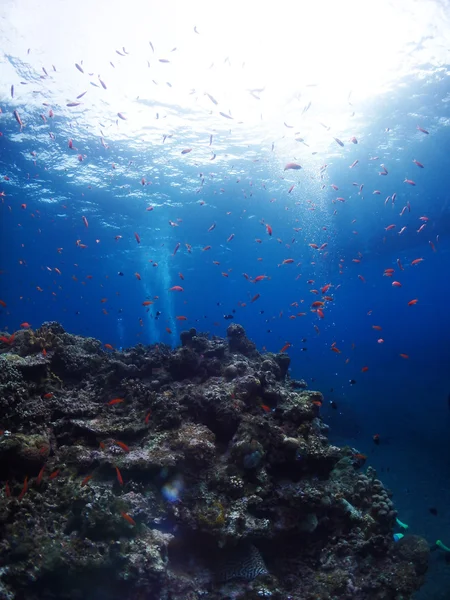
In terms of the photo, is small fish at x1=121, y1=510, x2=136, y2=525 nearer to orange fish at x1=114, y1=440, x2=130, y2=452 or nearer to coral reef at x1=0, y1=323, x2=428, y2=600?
coral reef at x1=0, y1=323, x2=428, y2=600

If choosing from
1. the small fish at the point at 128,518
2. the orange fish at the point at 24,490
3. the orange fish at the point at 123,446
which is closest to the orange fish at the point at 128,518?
the small fish at the point at 128,518

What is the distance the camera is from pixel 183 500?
6176 millimetres

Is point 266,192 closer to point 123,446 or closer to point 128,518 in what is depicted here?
point 123,446

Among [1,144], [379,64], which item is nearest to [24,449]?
[379,64]

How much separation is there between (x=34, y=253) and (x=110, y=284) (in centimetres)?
2915

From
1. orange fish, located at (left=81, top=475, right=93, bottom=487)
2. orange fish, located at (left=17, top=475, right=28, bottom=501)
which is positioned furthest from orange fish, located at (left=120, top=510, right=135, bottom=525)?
orange fish, located at (left=17, top=475, right=28, bottom=501)

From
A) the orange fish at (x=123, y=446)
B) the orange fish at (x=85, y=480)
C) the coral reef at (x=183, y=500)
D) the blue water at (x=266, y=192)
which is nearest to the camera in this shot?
the coral reef at (x=183, y=500)

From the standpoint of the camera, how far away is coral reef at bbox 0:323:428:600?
5.14 metres

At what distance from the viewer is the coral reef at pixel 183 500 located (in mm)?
5137

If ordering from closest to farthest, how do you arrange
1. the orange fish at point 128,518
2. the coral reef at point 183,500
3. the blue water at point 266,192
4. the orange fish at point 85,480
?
the coral reef at point 183,500
the orange fish at point 128,518
the orange fish at point 85,480
the blue water at point 266,192

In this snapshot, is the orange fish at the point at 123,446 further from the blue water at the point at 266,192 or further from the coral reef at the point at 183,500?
the blue water at the point at 266,192

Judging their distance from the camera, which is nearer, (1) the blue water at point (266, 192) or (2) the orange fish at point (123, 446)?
(2) the orange fish at point (123, 446)

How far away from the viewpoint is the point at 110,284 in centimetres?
7200

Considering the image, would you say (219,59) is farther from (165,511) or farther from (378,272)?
(378,272)
